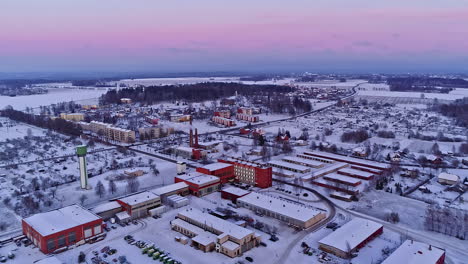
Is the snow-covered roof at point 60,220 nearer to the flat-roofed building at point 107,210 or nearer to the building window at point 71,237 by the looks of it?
the building window at point 71,237

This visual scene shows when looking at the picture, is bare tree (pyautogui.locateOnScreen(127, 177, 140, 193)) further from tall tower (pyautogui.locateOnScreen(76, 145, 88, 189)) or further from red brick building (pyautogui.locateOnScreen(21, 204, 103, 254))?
red brick building (pyautogui.locateOnScreen(21, 204, 103, 254))

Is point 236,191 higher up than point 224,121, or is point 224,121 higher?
point 224,121

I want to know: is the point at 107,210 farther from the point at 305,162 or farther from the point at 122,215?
the point at 305,162

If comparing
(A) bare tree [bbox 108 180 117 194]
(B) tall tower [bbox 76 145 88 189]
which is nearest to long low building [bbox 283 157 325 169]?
(A) bare tree [bbox 108 180 117 194]

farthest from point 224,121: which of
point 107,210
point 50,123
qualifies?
A: point 107,210

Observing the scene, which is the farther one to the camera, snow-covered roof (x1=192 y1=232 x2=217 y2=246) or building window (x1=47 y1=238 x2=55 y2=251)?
snow-covered roof (x1=192 y1=232 x2=217 y2=246)

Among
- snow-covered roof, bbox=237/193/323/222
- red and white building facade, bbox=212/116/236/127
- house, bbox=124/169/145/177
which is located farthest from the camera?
red and white building facade, bbox=212/116/236/127
